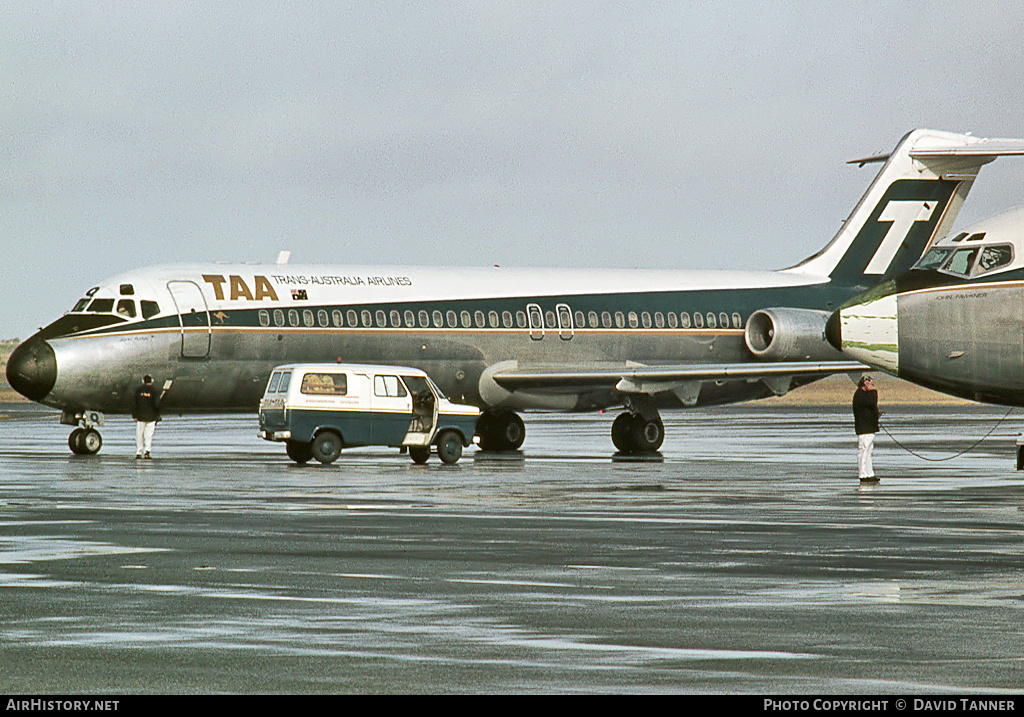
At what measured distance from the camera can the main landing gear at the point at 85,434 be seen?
110ft

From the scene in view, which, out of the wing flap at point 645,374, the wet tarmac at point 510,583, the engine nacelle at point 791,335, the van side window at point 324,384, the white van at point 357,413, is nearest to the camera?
the wet tarmac at point 510,583

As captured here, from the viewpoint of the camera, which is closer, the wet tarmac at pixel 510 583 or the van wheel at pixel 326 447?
the wet tarmac at pixel 510 583

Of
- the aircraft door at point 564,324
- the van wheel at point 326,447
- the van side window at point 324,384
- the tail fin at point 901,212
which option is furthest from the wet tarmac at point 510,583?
the tail fin at point 901,212

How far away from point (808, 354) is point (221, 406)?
46.2ft

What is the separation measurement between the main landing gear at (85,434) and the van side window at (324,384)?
5635 millimetres

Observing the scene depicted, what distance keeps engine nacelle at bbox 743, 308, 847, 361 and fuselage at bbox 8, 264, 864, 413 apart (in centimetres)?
69

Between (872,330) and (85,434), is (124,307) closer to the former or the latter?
(85,434)

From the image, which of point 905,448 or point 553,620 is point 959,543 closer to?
point 553,620

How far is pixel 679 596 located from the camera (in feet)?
39.6

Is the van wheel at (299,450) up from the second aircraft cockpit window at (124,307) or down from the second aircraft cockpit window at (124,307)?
down

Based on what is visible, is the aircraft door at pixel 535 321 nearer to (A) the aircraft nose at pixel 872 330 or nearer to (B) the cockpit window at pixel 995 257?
(A) the aircraft nose at pixel 872 330

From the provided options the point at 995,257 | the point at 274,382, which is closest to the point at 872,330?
the point at 995,257

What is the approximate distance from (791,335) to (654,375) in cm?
553
